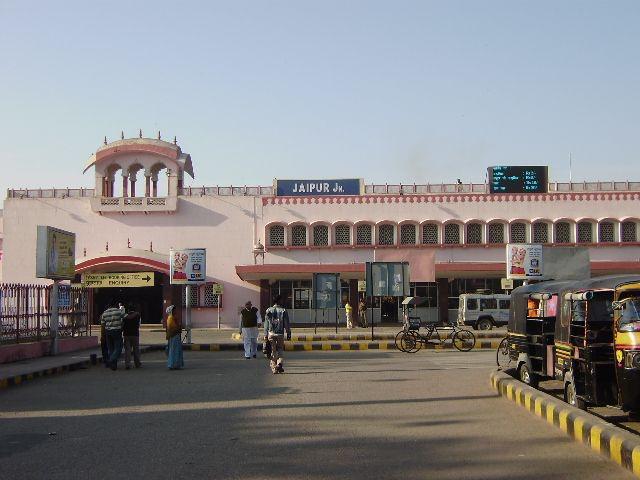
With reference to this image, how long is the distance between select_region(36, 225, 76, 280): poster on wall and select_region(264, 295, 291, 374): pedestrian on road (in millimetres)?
8246

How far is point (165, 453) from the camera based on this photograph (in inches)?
324

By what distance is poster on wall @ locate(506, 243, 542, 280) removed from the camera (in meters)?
27.5

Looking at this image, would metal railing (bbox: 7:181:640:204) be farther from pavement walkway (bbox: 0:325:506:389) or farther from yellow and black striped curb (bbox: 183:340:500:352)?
yellow and black striped curb (bbox: 183:340:500:352)

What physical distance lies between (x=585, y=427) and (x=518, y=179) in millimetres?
36457

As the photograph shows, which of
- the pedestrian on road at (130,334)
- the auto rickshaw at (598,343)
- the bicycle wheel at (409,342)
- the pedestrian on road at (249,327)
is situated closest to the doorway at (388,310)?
the bicycle wheel at (409,342)

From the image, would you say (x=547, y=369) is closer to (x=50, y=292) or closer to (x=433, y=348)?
(x=433, y=348)

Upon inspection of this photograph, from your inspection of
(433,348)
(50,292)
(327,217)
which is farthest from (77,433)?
(327,217)

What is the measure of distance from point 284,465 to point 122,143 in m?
38.9

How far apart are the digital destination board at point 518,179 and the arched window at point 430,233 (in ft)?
12.2

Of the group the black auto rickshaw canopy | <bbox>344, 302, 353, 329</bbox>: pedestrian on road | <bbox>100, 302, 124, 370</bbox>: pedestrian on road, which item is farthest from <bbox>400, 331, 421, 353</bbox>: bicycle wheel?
<bbox>344, 302, 353, 329</bbox>: pedestrian on road

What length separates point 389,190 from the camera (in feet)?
146

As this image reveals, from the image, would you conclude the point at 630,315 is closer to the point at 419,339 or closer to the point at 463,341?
the point at 419,339

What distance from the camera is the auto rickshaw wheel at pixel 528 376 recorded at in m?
13.9

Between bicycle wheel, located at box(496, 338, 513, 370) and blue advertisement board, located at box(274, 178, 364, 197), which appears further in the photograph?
blue advertisement board, located at box(274, 178, 364, 197)
